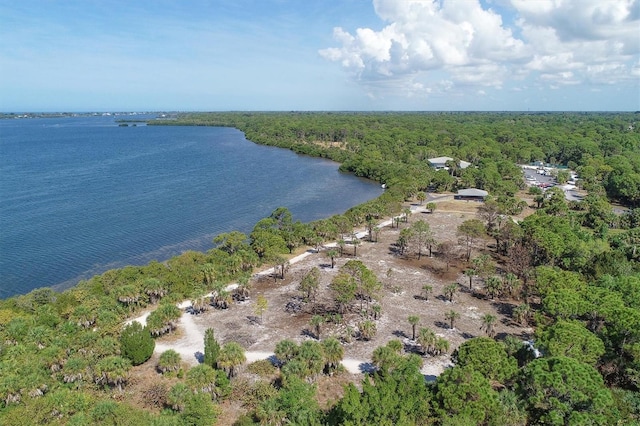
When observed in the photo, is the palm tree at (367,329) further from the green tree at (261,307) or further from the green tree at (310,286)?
the green tree at (261,307)

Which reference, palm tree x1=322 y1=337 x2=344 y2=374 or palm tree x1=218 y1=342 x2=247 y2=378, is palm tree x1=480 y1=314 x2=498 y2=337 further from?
palm tree x1=218 y1=342 x2=247 y2=378

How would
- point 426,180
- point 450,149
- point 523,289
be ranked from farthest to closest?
1. point 450,149
2. point 426,180
3. point 523,289

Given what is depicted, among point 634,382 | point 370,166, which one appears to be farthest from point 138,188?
point 634,382

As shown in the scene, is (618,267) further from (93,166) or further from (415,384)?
(93,166)

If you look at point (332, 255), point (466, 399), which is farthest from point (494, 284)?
point (466, 399)

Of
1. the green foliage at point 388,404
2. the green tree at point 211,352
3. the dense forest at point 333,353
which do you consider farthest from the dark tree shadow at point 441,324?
the green tree at point 211,352

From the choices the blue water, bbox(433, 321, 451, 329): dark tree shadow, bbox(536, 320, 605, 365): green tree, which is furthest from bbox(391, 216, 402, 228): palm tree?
bbox(536, 320, 605, 365): green tree

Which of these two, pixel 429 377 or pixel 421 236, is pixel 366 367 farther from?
pixel 421 236
